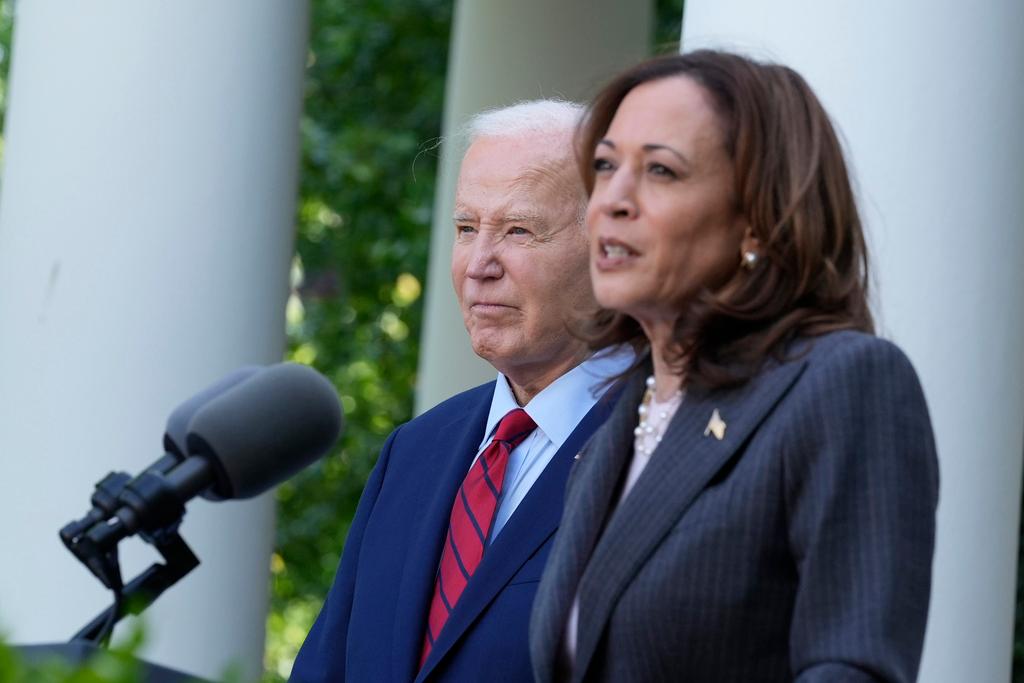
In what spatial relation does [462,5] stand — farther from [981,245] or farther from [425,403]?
[981,245]

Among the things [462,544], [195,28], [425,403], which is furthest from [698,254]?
[425,403]

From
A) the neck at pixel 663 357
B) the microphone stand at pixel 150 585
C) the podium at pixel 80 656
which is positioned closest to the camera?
the podium at pixel 80 656

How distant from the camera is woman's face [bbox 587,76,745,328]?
3453 mm

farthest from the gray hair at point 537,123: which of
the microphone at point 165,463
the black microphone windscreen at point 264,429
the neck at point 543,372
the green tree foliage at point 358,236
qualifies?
the green tree foliage at point 358,236

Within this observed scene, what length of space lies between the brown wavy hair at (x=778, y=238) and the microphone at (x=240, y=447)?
746mm

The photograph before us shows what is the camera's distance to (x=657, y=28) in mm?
19391

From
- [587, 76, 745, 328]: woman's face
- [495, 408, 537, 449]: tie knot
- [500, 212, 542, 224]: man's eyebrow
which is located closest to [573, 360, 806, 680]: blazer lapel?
[587, 76, 745, 328]: woman's face

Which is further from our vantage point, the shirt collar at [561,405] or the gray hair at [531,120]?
the gray hair at [531,120]

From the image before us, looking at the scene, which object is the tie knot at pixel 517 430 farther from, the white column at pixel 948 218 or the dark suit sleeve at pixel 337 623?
the white column at pixel 948 218

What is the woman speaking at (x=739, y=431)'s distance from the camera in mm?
3178

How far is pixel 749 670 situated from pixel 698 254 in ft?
2.63

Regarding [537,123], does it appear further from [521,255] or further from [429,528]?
[429,528]

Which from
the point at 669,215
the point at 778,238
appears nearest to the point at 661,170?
the point at 669,215

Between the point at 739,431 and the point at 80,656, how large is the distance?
1290mm
